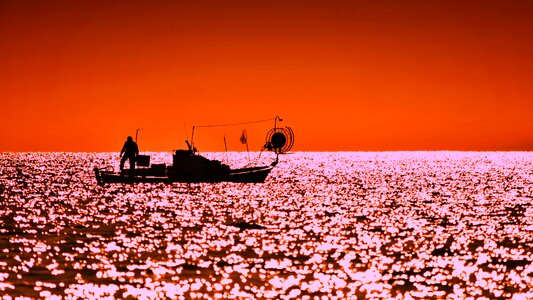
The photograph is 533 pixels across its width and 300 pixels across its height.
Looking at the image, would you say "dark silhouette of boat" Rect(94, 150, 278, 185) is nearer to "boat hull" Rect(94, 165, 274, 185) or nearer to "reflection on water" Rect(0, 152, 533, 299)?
"boat hull" Rect(94, 165, 274, 185)

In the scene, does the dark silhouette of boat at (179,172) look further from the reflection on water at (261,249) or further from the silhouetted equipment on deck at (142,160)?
the reflection on water at (261,249)

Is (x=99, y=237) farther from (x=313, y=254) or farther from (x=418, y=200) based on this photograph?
(x=418, y=200)

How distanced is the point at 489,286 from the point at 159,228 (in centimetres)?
2551

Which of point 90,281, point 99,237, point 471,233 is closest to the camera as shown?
point 90,281

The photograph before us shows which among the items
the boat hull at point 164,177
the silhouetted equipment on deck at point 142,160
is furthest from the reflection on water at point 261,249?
the boat hull at point 164,177

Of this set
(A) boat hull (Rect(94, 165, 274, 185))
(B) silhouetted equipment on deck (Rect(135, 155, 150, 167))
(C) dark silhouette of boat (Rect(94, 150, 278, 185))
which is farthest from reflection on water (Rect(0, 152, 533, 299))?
(C) dark silhouette of boat (Rect(94, 150, 278, 185))

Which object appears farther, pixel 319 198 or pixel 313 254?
pixel 319 198

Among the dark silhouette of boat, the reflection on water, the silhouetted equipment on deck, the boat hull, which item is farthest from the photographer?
the dark silhouette of boat

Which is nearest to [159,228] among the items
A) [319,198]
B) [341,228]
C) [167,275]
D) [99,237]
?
[99,237]

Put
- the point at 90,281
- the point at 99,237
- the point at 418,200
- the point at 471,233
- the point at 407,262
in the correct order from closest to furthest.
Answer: the point at 90,281 → the point at 407,262 → the point at 99,237 → the point at 471,233 → the point at 418,200

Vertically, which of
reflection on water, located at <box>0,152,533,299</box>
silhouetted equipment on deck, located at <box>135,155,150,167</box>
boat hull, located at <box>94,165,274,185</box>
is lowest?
reflection on water, located at <box>0,152,533,299</box>

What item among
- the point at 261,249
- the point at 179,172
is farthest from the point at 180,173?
the point at 261,249

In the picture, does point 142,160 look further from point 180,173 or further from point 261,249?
point 261,249

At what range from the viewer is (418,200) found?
8419cm
